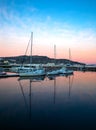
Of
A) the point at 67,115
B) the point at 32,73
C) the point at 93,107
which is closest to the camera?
the point at 67,115

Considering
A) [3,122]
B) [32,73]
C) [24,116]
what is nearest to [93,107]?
[24,116]

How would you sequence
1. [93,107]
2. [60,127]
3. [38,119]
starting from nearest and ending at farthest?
[60,127] → [38,119] → [93,107]

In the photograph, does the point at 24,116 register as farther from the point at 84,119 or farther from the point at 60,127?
the point at 84,119

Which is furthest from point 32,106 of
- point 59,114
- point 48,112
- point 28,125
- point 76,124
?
point 76,124

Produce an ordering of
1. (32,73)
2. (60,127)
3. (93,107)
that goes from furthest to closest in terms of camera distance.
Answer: (32,73) → (93,107) → (60,127)

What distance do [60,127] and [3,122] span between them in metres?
2.83

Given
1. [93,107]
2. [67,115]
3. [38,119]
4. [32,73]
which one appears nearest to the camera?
[38,119]

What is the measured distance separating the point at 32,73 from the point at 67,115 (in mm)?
25149

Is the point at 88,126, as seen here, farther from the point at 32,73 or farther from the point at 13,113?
the point at 32,73

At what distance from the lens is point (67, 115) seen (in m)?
9.31

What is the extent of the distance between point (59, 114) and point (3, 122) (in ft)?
10.9

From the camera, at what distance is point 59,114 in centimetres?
946

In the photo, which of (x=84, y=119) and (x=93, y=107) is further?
(x=93, y=107)

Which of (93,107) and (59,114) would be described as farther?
(93,107)
